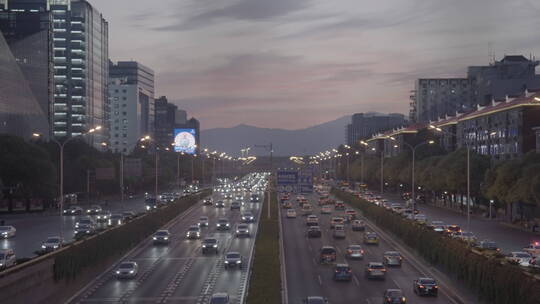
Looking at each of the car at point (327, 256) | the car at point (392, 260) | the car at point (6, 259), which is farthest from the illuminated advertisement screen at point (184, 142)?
the car at point (6, 259)

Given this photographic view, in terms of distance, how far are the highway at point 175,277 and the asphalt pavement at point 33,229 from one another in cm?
688

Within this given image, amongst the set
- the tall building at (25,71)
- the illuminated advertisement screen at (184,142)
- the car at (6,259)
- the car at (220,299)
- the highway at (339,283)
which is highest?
the tall building at (25,71)

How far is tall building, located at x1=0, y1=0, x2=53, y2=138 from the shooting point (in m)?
116

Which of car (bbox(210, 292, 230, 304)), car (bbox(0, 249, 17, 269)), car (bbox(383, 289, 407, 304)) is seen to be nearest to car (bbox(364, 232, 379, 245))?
car (bbox(383, 289, 407, 304))

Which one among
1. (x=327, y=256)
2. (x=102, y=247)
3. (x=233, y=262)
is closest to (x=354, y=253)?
(x=327, y=256)

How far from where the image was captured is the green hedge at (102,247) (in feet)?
121

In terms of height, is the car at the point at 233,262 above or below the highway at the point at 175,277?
above

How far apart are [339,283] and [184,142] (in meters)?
147

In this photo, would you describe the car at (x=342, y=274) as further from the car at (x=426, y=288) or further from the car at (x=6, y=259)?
the car at (x=6, y=259)

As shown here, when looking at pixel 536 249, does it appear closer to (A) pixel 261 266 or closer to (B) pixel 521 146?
(A) pixel 261 266

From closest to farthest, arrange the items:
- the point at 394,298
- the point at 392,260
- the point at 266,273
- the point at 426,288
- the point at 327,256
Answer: the point at 394,298
the point at 426,288
the point at 266,273
the point at 392,260
the point at 327,256

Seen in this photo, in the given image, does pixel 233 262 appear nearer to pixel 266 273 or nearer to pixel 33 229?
pixel 266 273

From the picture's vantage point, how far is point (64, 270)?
36562 mm

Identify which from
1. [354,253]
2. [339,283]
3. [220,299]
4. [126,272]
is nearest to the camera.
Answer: [220,299]
